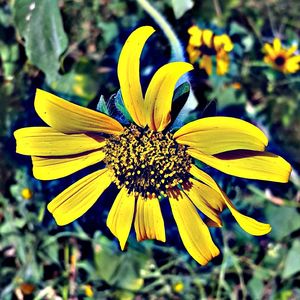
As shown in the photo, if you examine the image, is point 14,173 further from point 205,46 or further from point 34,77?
point 205,46

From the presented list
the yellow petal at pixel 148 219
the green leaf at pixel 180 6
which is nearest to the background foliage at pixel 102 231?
the green leaf at pixel 180 6

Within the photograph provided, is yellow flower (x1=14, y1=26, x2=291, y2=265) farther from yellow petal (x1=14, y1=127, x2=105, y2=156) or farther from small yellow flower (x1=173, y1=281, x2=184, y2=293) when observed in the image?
small yellow flower (x1=173, y1=281, x2=184, y2=293)

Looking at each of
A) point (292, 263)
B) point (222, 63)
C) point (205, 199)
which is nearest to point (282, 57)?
point (222, 63)

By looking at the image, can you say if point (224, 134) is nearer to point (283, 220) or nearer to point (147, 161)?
point (147, 161)

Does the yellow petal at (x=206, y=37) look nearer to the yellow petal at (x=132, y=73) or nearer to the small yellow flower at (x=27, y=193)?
the yellow petal at (x=132, y=73)

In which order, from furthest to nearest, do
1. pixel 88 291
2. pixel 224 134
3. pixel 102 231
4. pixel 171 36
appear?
1. pixel 88 291
2. pixel 102 231
3. pixel 171 36
4. pixel 224 134

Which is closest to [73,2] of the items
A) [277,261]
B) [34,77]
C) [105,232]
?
[34,77]
